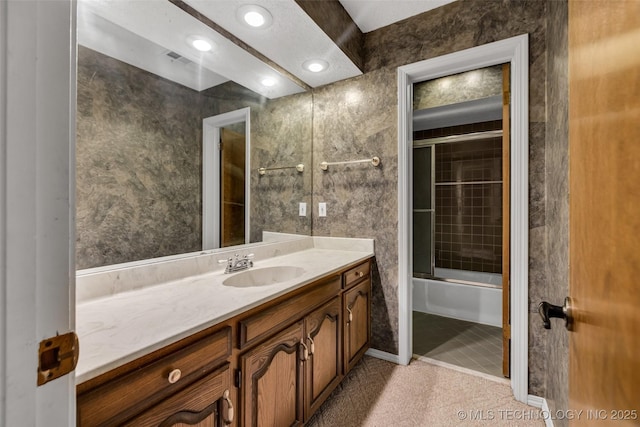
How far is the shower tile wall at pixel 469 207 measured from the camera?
3.43m

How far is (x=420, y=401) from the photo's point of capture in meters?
1.65

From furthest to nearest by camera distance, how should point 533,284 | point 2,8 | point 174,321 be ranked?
point 533,284 < point 174,321 < point 2,8

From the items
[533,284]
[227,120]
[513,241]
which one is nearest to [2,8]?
[227,120]

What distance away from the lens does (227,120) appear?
1.68 metres

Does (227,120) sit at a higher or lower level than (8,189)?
higher

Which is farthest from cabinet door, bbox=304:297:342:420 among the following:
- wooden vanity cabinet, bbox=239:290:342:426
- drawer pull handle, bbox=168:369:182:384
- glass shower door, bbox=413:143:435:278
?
glass shower door, bbox=413:143:435:278

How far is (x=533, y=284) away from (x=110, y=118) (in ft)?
7.52

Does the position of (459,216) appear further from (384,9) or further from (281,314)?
(281,314)

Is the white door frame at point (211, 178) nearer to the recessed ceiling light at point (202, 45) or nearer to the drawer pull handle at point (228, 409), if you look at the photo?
the recessed ceiling light at point (202, 45)

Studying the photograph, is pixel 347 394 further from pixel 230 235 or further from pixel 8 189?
pixel 8 189

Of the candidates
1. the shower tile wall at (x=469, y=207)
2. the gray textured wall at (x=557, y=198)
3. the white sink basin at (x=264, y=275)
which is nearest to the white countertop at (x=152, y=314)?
the white sink basin at (x=264, y=275)

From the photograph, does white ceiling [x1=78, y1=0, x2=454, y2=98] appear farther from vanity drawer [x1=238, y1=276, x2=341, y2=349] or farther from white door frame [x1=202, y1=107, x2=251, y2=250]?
vanity drawer [x1=238, y1=276, x2=341, y2=349]

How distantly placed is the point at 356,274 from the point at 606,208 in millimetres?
1467

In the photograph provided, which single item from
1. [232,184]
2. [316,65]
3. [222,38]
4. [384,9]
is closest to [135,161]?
[232,184]
